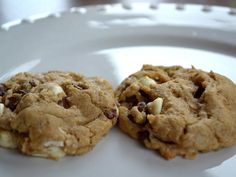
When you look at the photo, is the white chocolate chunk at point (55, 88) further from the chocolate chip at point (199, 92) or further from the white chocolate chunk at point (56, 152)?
the chocolate chip at point (199, 92)

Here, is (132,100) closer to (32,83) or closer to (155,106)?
(155,106)

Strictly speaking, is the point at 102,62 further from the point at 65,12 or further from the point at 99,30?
the point at 65,12

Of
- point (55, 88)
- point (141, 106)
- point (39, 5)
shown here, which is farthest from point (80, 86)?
point (39, 5)

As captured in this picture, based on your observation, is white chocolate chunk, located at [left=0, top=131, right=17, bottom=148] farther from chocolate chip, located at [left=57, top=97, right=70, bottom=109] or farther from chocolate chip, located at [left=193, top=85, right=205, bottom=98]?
chocolate chip, located at [left=193, top=85, right=205, bottom=98]

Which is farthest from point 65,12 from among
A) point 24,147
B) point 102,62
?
point 24,147

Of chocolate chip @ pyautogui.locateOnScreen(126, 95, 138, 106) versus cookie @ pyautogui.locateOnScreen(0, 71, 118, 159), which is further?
chocolate chip @ pyautogui.locateOnScreen(126, 95, 138, 106)

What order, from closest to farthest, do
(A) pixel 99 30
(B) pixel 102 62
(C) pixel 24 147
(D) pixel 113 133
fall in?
(C) pixel 24 147 < (D) pixel 113 133 < (B) pixel 102 62 < (A) pixel 99 30

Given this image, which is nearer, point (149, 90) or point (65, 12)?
point (149, 90)

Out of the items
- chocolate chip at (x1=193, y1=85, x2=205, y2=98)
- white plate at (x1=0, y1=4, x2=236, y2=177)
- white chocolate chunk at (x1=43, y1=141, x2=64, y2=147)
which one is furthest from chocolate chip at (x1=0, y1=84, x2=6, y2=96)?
chocolate chip at (x1=193, y1=85, x2=205, y2=98)
